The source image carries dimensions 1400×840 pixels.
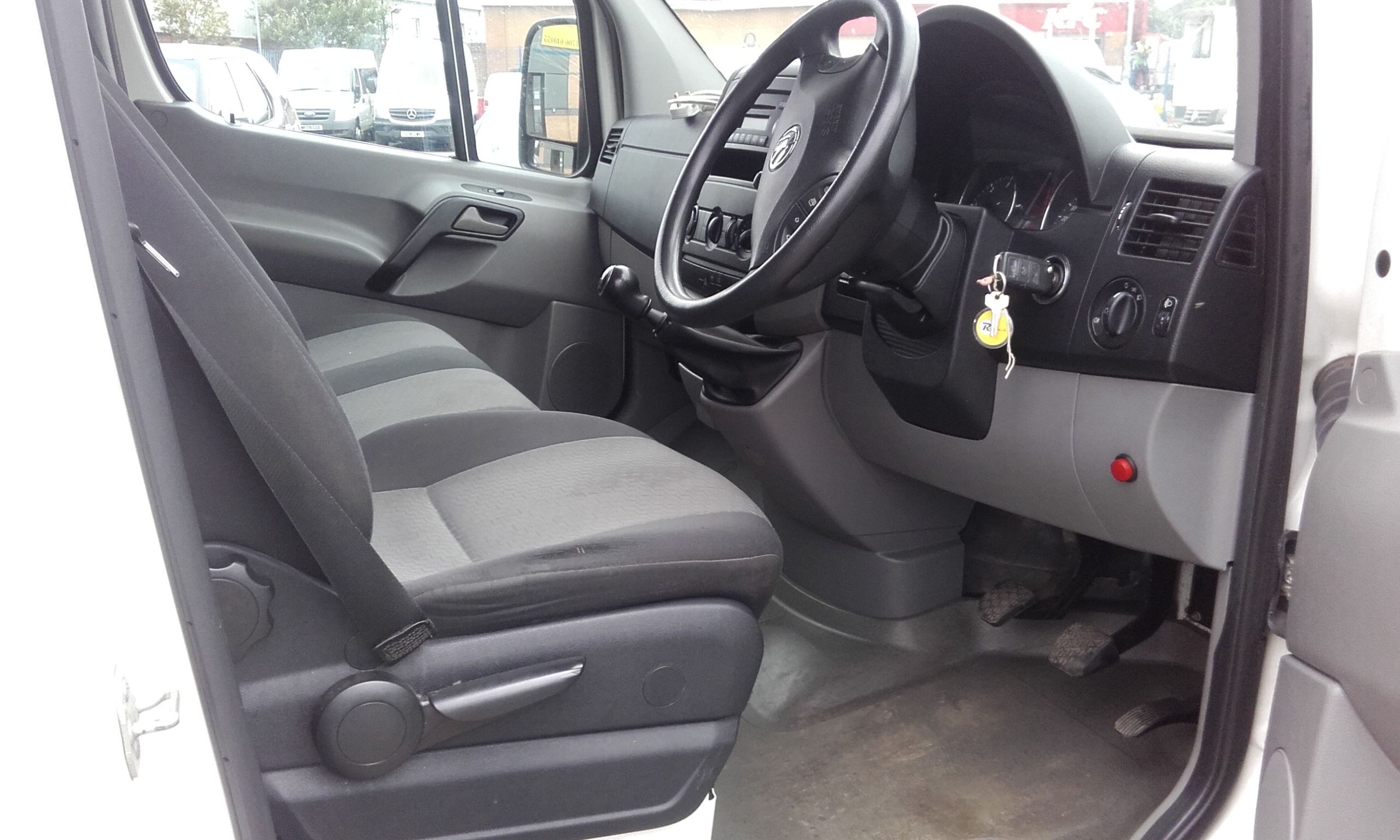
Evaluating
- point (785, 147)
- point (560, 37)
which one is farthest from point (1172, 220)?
point (560, 37)

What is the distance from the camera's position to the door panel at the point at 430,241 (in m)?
2.14

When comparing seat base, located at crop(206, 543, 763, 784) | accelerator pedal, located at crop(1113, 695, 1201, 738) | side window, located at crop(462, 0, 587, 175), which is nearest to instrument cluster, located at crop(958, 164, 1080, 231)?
seat base, located at crop(206, 543, 763, 784)

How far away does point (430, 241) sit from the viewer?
2221 mm

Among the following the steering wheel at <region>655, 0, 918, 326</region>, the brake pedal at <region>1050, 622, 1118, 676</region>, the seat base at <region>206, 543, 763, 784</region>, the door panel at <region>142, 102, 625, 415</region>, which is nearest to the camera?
the seat base at <region>206, 543, 763, 784</region>

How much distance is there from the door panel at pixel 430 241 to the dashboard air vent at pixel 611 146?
8cm

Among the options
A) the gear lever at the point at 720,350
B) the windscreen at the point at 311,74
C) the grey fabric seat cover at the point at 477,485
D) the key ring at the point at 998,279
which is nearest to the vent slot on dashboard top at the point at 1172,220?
the key ring at the point at 998,279

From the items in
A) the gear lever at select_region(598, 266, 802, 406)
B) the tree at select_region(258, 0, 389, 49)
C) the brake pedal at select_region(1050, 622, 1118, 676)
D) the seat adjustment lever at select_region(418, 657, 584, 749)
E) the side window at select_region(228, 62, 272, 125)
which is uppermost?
the tree at select_region(258, 0, 389, 49)

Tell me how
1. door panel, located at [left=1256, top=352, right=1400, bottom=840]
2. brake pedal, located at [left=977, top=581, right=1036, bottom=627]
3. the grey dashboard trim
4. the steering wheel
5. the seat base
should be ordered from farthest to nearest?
brake pedal, located at [left=977, top=581, right=1036, bottom=627]
the grey dashboard trim
the steering wheel
the seat base
door panel, located at [left=1256, top=352, right=1400, bottom=840]

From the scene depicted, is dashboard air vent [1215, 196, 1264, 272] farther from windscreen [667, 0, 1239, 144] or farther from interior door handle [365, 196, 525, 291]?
interior door handle [365, 196, 525, 291]

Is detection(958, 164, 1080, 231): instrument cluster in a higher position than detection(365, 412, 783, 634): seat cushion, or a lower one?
higher

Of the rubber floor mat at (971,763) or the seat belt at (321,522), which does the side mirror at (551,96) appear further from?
the seat belt at (321,522)

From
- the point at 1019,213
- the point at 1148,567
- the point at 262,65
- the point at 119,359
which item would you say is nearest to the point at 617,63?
the point at 262,65

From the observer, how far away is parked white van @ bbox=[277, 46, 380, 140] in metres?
2.10

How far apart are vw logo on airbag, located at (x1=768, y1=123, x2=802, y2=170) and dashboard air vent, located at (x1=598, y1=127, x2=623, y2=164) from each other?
3.60 feet
